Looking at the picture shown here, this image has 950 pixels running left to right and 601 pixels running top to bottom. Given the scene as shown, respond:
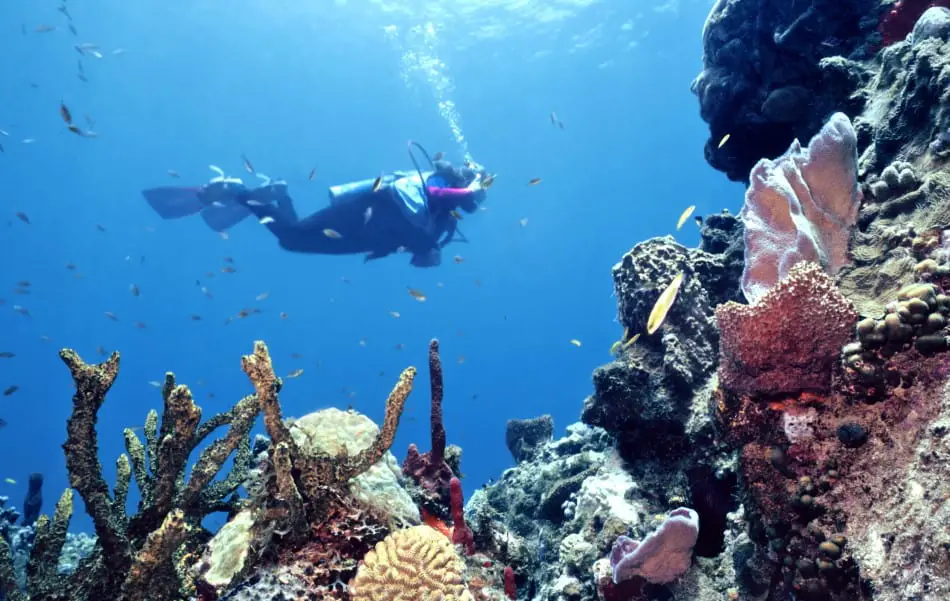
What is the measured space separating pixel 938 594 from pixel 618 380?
3545 mm

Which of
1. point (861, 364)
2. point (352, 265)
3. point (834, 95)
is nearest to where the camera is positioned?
point (861, 364)

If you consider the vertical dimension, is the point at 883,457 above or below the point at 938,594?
above

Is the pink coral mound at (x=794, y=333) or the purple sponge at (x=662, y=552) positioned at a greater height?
the pink coral mound at (x=794, y=333)

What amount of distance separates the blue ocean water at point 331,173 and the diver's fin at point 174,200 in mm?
5435

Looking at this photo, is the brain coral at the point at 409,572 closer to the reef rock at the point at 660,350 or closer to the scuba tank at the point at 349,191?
the reef rock at the point at 660,350

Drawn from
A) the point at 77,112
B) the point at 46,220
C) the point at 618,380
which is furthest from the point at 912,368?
the point at 46,220

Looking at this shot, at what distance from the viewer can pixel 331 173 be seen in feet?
223

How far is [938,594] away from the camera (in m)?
1.64

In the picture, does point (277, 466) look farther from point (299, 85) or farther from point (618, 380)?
point (299, 85)

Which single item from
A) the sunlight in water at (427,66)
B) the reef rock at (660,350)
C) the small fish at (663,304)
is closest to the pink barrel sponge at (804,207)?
the small fish at (663,304)

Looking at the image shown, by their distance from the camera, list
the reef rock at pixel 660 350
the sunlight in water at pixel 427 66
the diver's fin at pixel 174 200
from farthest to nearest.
→ 1. the sunlight in water at pixel 427 66
2. the diver's fin at pixel 174 200
3. the reef rock at pixel 660 350

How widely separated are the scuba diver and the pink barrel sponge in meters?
7.20

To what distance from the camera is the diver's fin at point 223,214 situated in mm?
13672

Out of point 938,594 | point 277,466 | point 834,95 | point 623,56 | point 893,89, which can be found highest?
point 623,56
